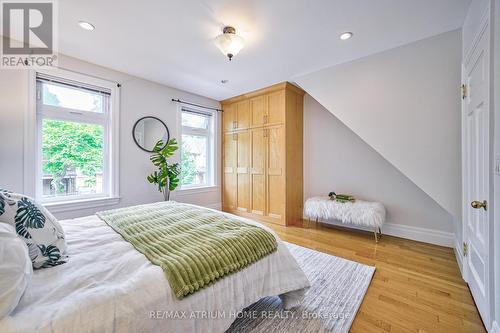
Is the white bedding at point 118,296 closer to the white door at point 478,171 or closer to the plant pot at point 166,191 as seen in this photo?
the white door at point 478,171

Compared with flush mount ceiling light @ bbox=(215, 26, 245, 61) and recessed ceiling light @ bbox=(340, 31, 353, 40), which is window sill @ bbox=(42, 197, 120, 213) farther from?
recessed ceiling light @ bbox=(340, 31, 353, 40)

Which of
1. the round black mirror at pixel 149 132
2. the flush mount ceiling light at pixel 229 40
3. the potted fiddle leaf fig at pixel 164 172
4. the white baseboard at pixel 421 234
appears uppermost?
the flush mount ceiling light at pixel 229 40

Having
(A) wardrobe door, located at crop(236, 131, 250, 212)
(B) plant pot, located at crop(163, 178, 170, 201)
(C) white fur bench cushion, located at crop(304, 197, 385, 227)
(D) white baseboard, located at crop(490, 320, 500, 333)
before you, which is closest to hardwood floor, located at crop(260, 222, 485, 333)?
(D) white baseboard, located at crop(490, 320, 500, 333)

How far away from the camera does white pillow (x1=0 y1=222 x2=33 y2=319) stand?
0.68 metres

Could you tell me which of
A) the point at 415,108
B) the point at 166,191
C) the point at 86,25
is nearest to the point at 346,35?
the point at 415,108

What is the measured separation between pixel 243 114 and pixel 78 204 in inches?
122

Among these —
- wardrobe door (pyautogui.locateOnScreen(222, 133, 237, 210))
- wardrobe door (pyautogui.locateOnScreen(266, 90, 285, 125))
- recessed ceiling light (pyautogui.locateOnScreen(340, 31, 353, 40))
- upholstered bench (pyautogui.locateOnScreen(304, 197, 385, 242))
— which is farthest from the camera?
wardrobe door (pyautogui.locateOnScreen(222, 133, 237, 210))

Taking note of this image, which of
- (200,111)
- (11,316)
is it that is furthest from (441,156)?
(200,111)

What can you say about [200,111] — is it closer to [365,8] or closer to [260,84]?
[260,84]

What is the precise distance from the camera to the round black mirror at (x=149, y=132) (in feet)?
11.2

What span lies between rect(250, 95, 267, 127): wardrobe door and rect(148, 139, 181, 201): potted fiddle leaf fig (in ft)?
5.21

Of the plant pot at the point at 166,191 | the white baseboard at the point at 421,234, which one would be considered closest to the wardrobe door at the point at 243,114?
the plant pot at the point at 166,191

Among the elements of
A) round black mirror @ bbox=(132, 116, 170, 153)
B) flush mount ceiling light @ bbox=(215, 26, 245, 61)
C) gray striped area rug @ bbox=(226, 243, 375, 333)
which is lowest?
gray striped area rug @ bbox=(226, 243, 375, 333)

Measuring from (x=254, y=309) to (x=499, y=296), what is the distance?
57.7 inches
